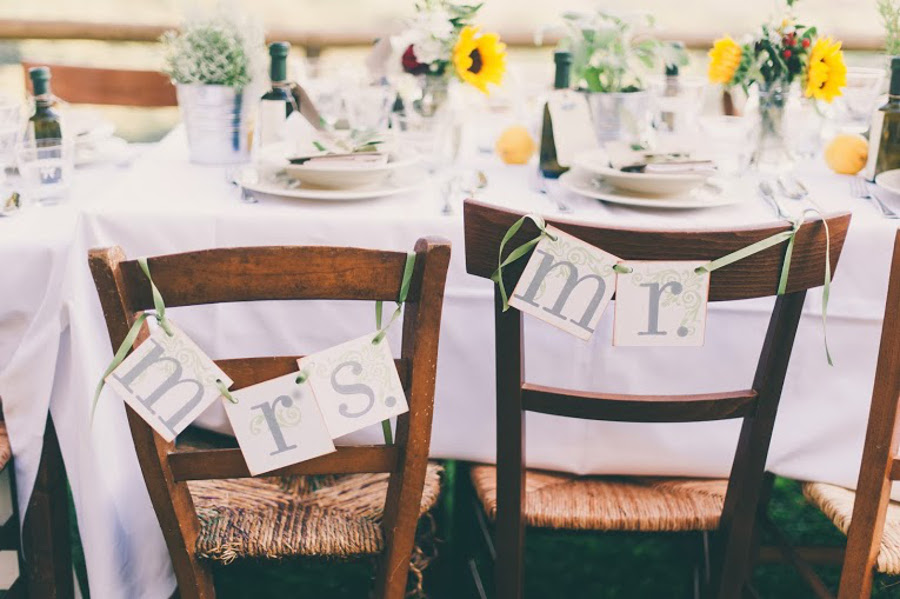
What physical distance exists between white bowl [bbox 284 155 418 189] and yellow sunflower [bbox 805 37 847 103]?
0.66 m

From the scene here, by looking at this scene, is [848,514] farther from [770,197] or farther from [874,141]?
[874,141]

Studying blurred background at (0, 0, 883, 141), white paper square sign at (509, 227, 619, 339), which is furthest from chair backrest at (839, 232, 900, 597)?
blurred background at (0, 0, 883, 141)

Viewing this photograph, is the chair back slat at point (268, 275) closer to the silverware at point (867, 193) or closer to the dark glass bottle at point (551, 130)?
the dark glass bottle at point (551, 130)

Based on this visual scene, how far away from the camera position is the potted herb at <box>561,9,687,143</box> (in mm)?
1596

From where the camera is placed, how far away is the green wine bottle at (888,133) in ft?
4.95

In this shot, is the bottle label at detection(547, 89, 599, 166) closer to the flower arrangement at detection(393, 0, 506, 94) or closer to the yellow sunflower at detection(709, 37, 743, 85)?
the flower arrangement at detection(393, 0, 506, 94)

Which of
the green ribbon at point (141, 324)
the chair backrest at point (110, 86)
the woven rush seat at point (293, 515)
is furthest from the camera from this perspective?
the chair backrest at point (110, 86)

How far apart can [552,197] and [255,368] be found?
0.63 meters

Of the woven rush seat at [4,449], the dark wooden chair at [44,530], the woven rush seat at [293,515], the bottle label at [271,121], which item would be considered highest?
the bottle label at [271,121]

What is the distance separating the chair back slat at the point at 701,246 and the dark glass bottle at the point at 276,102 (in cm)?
66

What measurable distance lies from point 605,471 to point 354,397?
504mm

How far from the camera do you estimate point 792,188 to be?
1511mm

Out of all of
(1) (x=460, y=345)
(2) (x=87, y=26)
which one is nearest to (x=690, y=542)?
(1) (x=460, y=345)

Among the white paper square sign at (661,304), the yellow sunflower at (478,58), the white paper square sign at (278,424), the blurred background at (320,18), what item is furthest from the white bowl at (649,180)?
the blurred background at (320,18)
